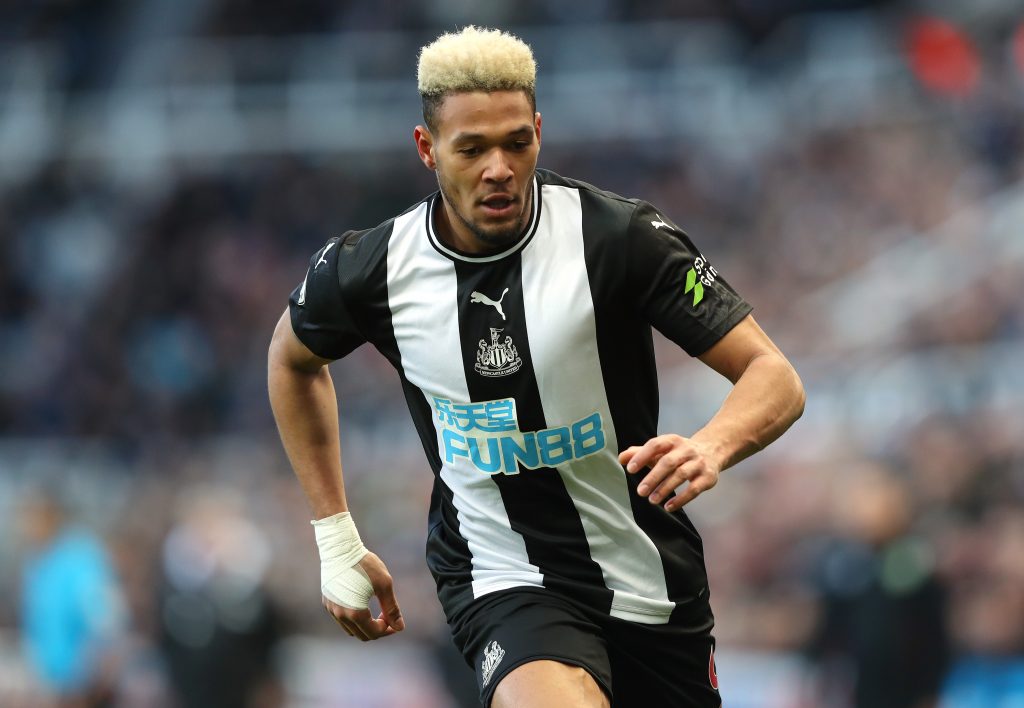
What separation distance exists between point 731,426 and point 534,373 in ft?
2.09

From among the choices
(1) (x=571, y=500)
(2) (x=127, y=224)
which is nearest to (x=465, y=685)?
(1) (x=571, y=500)

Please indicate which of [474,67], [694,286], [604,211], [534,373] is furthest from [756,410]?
[474,67]

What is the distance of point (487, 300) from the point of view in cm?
461

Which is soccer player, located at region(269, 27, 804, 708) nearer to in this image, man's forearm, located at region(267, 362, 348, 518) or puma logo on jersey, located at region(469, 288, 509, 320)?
puma logo on jersey, located at region(469, 288, 509, 320)

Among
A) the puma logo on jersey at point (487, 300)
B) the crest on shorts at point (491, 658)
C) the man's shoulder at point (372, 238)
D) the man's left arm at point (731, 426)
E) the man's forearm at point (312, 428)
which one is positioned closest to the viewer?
the man's left arm at point (731, 426)

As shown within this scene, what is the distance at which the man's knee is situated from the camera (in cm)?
425

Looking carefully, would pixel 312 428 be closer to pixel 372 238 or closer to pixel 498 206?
pixel 372 238

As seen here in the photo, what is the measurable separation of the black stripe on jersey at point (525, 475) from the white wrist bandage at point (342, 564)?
0.56 m

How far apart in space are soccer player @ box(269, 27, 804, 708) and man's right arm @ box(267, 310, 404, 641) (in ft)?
0.07

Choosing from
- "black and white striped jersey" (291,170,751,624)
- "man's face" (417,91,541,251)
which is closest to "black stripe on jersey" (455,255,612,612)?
"black and white striped jersey" (291,170,751,624)

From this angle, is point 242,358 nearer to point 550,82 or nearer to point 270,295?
point 270,295

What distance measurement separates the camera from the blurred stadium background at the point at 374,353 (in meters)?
10.4

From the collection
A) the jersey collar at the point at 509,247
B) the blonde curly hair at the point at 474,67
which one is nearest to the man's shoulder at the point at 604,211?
the jersey collar at the point at 509,247

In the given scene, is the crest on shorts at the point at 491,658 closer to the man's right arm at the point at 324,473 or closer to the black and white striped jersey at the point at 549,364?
the black and white striped jersey at the point at 549,364
